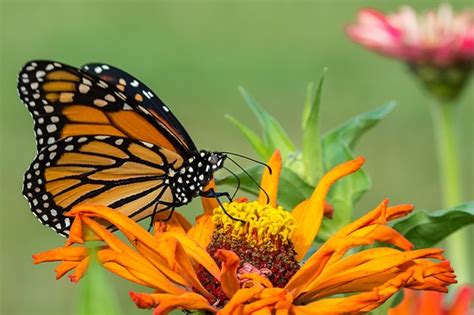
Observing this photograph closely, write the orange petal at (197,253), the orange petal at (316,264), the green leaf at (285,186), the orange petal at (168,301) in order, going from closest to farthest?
1. the orange petal at (168,301)
2. the orange petal at (316,264)
3. the orange petal at (197,253)
4. the green leaf at (285,186)

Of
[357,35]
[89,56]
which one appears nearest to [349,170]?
[357,35]

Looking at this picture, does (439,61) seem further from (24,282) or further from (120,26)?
(120,26)

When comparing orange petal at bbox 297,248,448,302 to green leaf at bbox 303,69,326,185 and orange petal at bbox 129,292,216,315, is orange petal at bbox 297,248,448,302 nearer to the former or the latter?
orange petal at bbox 129,292,216,315

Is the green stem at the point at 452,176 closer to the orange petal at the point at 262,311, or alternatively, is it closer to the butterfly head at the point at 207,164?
the butterfly head at the point at 207,164

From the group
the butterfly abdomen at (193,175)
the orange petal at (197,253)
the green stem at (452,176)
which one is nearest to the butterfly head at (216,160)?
the butterfly abdomen at (193,175)

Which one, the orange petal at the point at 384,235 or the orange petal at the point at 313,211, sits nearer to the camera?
the orange petal at the point at 384,235

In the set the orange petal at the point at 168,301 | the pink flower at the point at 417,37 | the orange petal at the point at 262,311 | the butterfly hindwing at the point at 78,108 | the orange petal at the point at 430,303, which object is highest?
the pink flower at the point at 417,37

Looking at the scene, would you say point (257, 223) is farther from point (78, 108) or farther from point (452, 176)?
point (452, 176)
